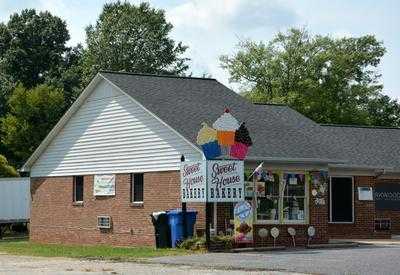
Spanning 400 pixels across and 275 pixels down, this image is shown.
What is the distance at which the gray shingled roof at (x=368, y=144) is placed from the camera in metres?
35.4

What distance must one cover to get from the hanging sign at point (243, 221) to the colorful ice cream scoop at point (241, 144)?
1.45m

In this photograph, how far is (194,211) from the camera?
91.2ft

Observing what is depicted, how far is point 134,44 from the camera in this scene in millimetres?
69938

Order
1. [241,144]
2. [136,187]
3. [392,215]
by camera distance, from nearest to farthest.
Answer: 1. [241,144]
2. [136,187]
3. [392,215]

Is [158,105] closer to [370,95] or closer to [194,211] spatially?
[194,211]

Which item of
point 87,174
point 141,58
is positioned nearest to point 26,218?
point 87,174

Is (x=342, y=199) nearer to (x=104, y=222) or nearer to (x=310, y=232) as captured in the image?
(x=310, y=232)

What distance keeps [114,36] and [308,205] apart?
142 feet

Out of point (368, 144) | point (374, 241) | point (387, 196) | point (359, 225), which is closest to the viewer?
point (374, 241)

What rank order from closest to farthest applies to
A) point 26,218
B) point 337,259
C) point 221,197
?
point 337,259 → point 221,197 → point 26,218

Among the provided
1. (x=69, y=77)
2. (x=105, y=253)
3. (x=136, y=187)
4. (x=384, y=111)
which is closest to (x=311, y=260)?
(x=105, y=253)

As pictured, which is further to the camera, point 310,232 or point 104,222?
point 104,222

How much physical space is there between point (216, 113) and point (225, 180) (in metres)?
4.95

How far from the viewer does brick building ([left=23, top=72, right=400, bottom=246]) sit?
28625 millimetres
